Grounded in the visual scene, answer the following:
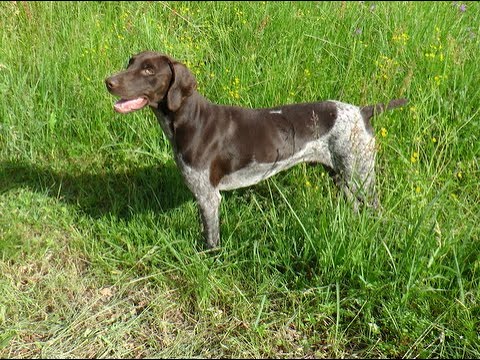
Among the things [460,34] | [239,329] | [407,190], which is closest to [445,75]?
[460,34]

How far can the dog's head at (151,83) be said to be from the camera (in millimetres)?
3045

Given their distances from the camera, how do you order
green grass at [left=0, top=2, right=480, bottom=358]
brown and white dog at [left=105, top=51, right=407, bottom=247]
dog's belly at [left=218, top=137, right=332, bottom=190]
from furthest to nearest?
dog's belly at [left=218, top=137, right=332, bottom=190], brown and white dog at [left=105, top=51, right=407, bottom=247], green grass at [left=0, top=2, right=480, bottom=358]

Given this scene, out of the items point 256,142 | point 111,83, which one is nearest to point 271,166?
point 256,142

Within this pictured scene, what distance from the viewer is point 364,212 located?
9.68 ft

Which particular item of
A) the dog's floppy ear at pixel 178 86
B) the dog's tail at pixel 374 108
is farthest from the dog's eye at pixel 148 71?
the dog's tail at pixel 374 108

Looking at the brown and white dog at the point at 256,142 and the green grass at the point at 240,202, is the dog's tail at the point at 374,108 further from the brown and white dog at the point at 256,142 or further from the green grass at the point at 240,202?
the green grass at the point at 240,202

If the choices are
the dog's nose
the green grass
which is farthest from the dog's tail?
the dog's nose

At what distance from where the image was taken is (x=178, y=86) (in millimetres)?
3123

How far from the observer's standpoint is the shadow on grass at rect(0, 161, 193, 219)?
382 cm

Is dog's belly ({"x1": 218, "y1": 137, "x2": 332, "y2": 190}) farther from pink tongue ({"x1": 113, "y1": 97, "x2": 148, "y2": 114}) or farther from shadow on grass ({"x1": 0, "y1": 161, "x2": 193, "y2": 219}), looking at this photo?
pink tongue ({"x1": 113, "y1": 97, "x2": 148, "y2": 114})

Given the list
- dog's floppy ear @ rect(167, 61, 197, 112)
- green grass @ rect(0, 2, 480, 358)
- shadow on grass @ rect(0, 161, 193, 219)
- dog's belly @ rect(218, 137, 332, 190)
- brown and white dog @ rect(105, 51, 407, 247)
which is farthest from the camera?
shadow on grass @ rect(0, 161, 193, 219)

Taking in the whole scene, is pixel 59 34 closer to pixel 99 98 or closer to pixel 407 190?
pixel 99 98

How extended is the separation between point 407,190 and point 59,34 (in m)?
3.52

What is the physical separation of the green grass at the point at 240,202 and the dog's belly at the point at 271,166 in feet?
0.52
